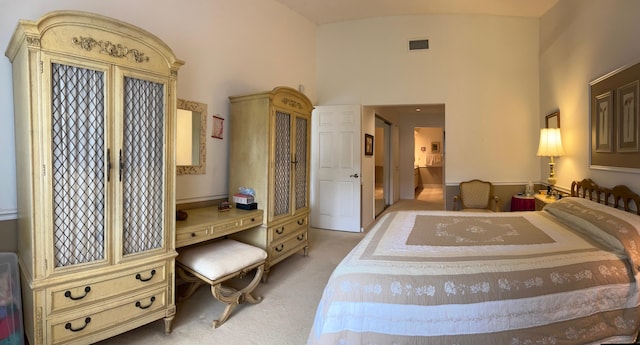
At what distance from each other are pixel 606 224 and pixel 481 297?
1.14 m

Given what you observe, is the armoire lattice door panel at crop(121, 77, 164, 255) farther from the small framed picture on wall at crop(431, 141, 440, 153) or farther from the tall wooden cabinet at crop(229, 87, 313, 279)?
the small framed picture on wall at crop(431, 141, 440, 153)

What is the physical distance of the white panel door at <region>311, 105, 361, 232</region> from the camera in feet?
16.7

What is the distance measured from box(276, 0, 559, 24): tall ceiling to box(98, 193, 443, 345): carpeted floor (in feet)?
11.6

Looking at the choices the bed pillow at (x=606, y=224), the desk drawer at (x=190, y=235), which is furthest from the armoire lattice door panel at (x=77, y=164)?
the bed pillow at (x=606, y=224)

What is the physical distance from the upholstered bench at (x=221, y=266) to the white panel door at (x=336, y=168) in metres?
2.57

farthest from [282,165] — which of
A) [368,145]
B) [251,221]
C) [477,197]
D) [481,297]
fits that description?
[477,197]

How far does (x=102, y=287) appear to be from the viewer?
192cm

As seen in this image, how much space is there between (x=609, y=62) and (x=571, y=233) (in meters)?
1.67

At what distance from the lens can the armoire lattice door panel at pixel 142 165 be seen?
202cm

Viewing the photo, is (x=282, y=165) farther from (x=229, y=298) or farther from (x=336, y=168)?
(x=336, y=168)

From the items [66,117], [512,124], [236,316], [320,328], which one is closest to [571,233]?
[320,328]

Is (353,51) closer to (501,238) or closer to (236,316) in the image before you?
(501,238)

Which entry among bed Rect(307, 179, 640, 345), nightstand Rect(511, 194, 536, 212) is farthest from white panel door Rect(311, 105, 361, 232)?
bed Rect(307, 179, 640, 345)

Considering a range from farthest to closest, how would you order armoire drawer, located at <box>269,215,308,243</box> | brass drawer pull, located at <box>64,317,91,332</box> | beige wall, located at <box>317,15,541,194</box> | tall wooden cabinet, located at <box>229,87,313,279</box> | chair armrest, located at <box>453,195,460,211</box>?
chair armrest, located at <box>453,195,460,211</box>
beige wall, located at <box>317,15,541,194</box>
armoire drawer, located at <box>269,215,308,243</box>
tall wooden cabinet, located at <box>229,87,313,279</box>
brass drawer pull, located at <box>64,317,91,332</box>
